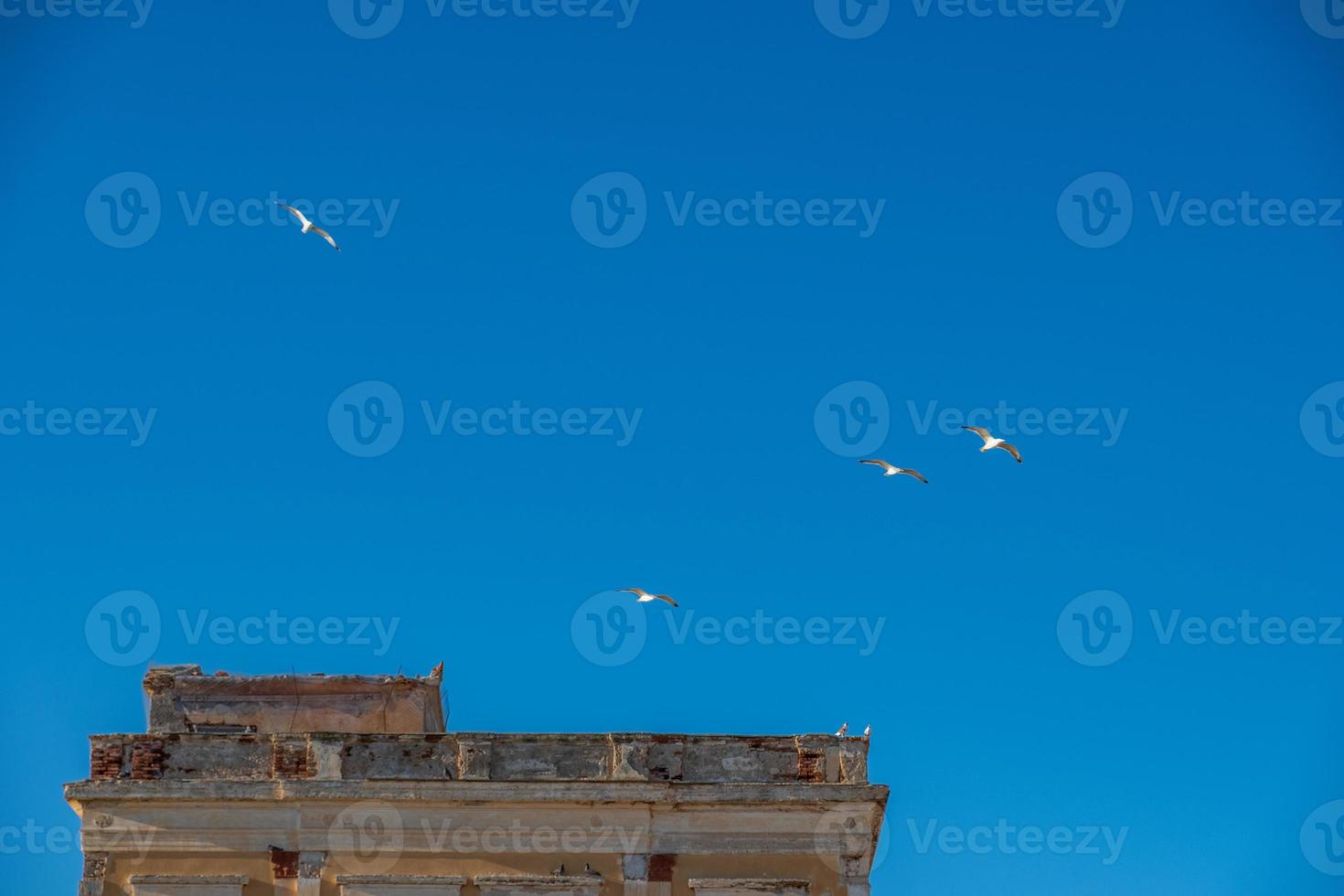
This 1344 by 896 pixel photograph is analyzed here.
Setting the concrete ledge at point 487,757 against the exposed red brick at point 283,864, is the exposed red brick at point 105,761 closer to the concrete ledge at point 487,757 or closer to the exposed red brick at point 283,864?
the concrete ledge at point 487,757

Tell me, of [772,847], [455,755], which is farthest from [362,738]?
[772,847]

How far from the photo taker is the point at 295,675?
37.4m

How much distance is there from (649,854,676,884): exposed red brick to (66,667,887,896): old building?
0.11 feet

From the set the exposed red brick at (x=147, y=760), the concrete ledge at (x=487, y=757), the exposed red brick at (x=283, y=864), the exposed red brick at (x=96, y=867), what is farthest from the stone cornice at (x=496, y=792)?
the exposed red brick at (x=96, y=867)

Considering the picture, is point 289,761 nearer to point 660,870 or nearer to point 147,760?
point 147,760

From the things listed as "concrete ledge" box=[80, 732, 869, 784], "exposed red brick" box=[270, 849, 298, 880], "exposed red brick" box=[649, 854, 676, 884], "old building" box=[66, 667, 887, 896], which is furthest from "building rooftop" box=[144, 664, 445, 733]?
"exposed red brick" box=[649, 854, 676, 884]

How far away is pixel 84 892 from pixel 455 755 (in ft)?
20.6

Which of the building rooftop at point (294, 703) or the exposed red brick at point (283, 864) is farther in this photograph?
the building rooftop at point (294, 703)

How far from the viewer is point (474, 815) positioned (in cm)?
3344

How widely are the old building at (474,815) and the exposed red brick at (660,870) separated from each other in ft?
0.11

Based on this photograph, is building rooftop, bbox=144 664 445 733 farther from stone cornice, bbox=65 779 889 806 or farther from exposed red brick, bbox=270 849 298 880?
exposed red brick, bbox=270 849 298 880

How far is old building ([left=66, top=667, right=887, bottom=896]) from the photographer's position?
33.0 m

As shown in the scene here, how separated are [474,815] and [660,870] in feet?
10.5

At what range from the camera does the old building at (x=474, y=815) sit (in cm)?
3300
